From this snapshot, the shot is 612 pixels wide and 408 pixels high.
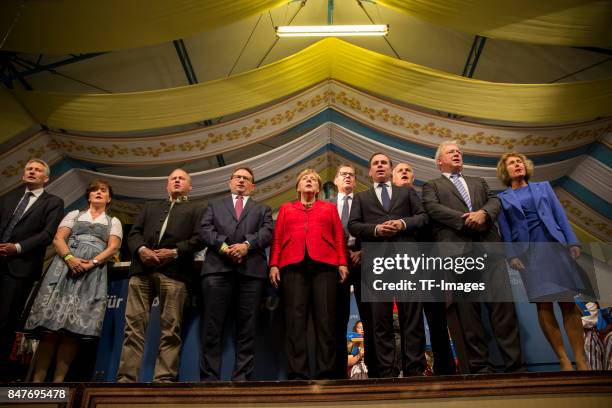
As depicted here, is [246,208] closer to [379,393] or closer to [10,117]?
[379,393]

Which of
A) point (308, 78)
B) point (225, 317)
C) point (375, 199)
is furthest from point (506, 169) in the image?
point (308, 78)

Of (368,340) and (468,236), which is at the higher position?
(468,236)

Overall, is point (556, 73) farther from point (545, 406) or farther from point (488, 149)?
point (545, 406)

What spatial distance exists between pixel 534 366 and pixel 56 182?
585cm

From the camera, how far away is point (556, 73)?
6.32m

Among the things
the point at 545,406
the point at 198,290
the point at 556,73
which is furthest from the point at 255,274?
the point at 556,73

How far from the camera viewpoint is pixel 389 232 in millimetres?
2771

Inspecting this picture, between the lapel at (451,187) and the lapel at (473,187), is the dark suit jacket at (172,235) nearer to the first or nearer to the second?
the lapel at (451,187)

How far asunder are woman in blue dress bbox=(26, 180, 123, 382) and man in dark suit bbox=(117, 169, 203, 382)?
196mm

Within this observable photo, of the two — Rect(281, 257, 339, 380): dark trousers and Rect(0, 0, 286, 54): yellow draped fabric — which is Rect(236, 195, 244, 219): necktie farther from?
Rect(0, 0, 286, 54): yellow draped fabric

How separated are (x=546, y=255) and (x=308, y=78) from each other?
4.13 m

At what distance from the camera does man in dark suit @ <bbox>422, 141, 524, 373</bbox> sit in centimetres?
247

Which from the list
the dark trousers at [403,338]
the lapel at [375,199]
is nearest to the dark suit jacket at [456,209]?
the lapel at [375,199]

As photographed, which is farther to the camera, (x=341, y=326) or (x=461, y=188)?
(x=461, y=188)
